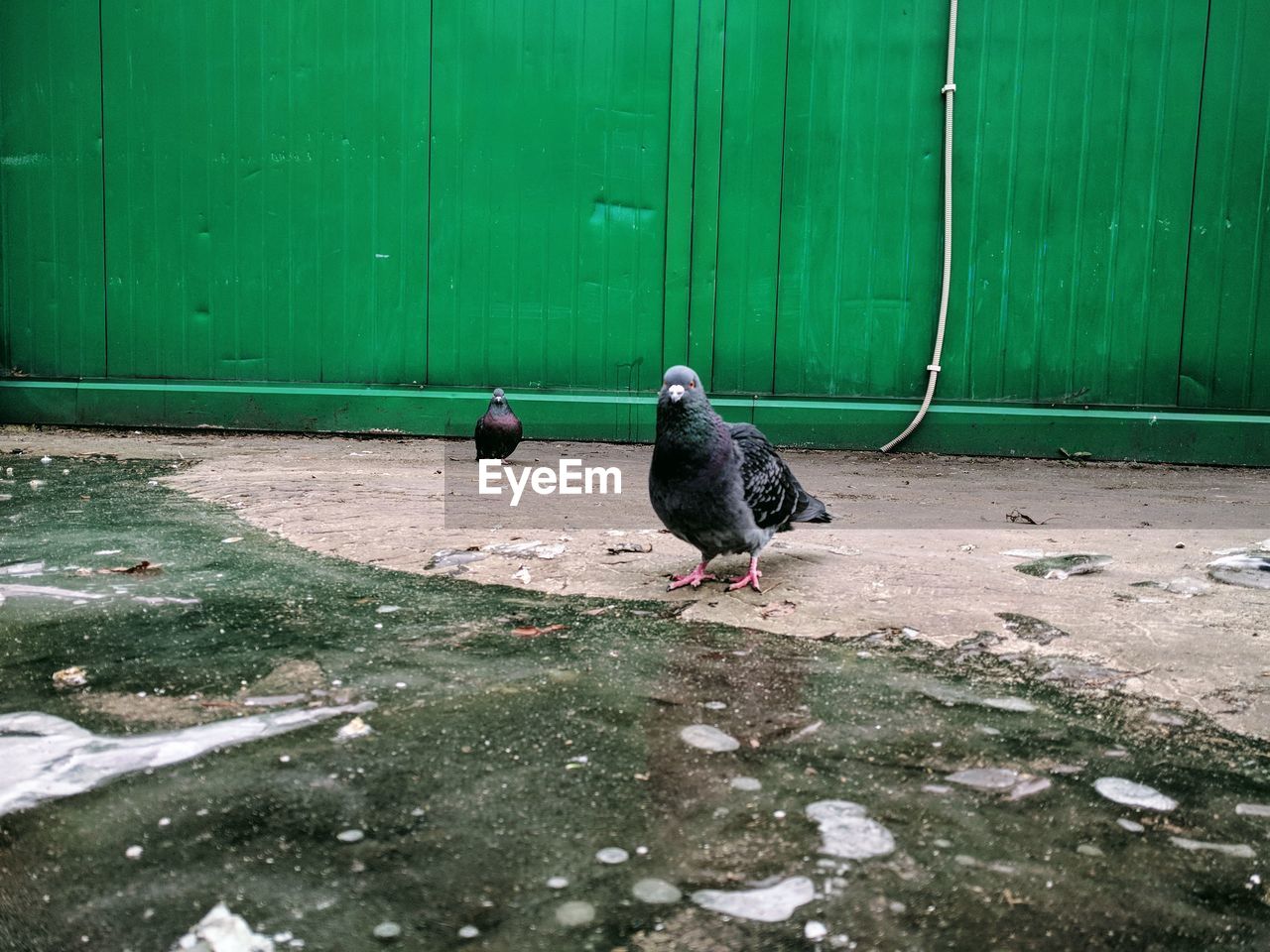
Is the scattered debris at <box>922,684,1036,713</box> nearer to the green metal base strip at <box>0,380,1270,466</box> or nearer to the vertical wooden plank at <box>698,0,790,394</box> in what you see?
the green metal base strip at <box>0,380,1270,466</box>

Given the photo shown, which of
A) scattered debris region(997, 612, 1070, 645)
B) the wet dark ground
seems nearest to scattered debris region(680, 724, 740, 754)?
the wet dark ground

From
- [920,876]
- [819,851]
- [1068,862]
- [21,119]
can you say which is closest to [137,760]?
[819,851]

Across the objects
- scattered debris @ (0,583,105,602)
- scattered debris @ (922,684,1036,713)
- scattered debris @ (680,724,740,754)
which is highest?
scattered debris @ (0,583,105,602)

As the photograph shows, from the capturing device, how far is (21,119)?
18.2ft

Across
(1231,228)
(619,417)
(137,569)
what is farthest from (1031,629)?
(1231,228)

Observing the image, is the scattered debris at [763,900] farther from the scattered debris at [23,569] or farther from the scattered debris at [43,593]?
the scattered debris at [23,569]

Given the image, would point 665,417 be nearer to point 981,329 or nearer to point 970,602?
point 970,602

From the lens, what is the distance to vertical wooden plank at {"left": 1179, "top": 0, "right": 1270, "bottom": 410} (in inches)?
198

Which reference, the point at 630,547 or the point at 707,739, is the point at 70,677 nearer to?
the point at 707,739

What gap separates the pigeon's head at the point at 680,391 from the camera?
252cm

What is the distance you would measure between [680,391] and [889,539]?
1018 mm

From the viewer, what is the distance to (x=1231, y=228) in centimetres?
513

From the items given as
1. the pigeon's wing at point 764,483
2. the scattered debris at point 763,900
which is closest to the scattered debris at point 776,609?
the pigeon's wing at point 764,483

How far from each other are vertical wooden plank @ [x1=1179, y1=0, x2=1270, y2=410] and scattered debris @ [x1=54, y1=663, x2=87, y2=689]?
16.1ft
